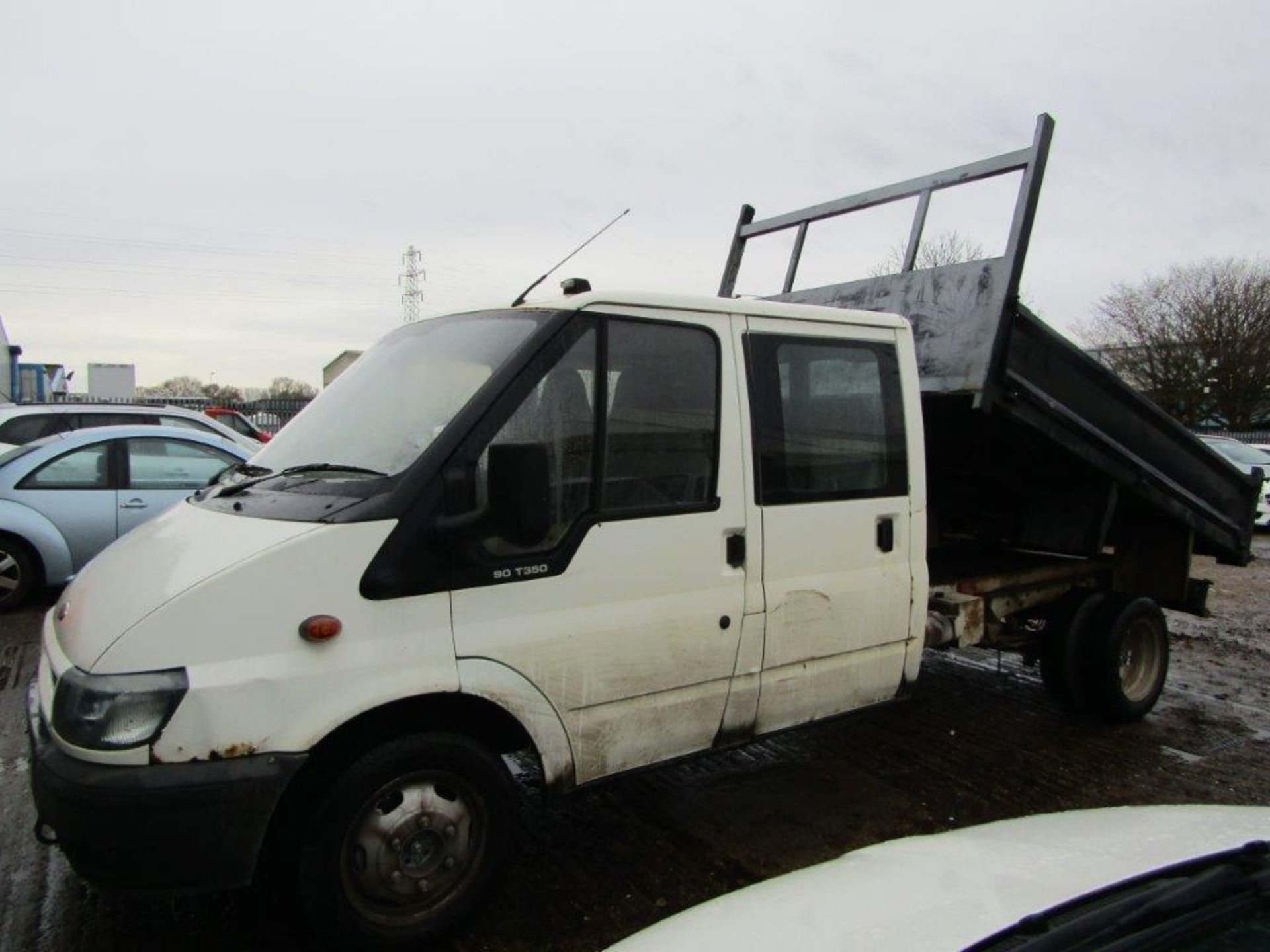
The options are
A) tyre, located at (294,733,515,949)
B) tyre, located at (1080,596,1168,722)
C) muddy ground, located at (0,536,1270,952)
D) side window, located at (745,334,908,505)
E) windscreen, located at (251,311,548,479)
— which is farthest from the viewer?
→ tyre, located at (1080,596,1168,722)

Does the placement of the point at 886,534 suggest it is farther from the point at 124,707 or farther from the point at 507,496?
the point at 124,707

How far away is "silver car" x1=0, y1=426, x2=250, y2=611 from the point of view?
7.56 metres

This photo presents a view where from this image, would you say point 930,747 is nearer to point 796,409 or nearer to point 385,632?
point 796,409

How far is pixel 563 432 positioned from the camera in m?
3.10

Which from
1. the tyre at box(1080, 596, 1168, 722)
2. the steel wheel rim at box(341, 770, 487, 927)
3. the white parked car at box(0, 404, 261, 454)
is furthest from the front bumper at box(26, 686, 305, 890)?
the white parked car at box(0, 404, 261, 454)

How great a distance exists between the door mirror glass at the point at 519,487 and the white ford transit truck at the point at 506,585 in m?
0.01

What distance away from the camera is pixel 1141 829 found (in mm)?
2178

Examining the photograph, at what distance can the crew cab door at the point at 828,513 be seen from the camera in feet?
11.9

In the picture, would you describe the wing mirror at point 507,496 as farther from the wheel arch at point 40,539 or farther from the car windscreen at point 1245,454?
the car windscreen at point 1245,454

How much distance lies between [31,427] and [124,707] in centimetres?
1005

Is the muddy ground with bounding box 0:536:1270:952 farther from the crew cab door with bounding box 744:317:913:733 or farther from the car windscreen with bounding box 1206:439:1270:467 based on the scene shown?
the car windscreen with bounding box 1206:439:1270:467

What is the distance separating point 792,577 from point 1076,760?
2.37m

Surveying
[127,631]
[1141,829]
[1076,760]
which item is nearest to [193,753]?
[127,631]

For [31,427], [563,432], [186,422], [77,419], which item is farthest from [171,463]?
[563,432]
